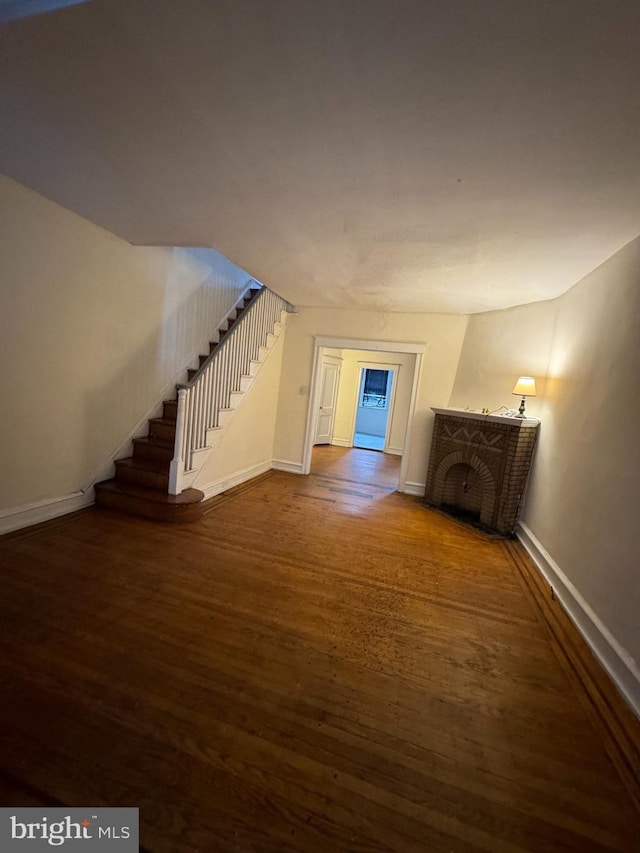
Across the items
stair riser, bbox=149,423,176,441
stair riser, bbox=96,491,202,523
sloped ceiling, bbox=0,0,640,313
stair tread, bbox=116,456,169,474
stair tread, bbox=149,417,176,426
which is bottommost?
stair riser, bbox=96,491,202,523

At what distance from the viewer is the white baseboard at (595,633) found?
1707mm

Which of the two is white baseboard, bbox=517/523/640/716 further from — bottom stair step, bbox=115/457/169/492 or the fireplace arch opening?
bottom stair step, bbox=115/457/169/492

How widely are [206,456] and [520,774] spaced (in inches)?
131

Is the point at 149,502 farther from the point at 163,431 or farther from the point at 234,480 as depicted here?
the point at 234,480

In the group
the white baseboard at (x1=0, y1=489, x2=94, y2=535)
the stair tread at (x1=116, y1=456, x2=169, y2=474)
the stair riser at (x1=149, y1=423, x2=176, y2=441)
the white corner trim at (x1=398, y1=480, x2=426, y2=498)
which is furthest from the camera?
the white corner trim at (x1=398, y1=480, x2=426, y2=498)

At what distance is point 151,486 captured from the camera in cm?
342

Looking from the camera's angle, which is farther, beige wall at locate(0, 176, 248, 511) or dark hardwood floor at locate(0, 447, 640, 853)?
beige wall at locate(0, 176, 248, 511)

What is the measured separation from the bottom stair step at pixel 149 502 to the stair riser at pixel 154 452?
1.18ft

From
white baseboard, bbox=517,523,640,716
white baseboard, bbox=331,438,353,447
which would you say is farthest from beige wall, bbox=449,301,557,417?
white baseboard, bbox=331,438,353,447

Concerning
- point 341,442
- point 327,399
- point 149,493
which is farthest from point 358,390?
point 149,493

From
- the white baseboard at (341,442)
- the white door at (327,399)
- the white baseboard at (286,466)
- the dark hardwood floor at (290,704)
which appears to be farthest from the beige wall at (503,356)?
Answer: the white baseboard at (341,442)

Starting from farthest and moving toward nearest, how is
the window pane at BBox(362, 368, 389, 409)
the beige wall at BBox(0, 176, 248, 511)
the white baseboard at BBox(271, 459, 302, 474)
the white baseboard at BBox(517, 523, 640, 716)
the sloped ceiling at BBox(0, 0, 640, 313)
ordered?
the window pane at BBox(362, 368, 389, 409) → the white baseboard at BBox(271, 459, 302, 474) → the beige wall at BBox(0, 176, 248, 511) → the white baseboard at BBox(517, 523, 640, 716) → the sloped ceiling at BBox(0, 0, 640, 313)

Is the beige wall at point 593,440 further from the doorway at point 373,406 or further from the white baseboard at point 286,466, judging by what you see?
the doorway at point 373,406

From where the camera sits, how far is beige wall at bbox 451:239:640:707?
194 centimetres
